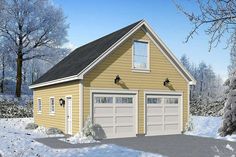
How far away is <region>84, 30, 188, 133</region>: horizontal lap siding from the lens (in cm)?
1839

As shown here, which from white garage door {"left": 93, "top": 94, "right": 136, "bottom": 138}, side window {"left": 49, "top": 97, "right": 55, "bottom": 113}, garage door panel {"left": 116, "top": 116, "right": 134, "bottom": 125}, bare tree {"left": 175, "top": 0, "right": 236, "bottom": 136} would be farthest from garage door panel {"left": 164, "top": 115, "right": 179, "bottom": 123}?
bare tree {"left": 175, "top": 0, "right": 236, "bottom": 136}

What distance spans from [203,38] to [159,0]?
2.53m

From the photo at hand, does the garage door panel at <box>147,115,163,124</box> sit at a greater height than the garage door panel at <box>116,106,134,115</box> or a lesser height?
lesser

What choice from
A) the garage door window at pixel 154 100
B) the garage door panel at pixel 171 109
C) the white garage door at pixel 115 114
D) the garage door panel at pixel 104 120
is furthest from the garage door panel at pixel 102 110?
the garage door panel at pixel 171 109

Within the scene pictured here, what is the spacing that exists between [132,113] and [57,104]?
4782mm

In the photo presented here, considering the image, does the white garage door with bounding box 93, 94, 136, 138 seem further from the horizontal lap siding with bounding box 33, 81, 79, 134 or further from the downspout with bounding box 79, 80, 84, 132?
the horizontal lap siding with bounding box 33, 81, 79, 134

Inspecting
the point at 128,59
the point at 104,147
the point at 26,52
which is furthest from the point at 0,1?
the point at 104,147

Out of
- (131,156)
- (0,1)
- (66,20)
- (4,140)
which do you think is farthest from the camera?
(66,20)

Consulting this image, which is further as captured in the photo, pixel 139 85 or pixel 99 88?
pixel 139 85

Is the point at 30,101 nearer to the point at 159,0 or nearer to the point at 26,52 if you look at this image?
the point at 26,52

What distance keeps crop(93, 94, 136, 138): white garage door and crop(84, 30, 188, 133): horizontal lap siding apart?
0.46m

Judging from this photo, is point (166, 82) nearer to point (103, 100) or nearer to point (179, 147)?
point (103, 100)

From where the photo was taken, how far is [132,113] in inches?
766

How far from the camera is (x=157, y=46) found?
67.9 ft
